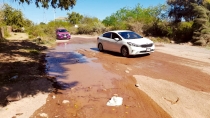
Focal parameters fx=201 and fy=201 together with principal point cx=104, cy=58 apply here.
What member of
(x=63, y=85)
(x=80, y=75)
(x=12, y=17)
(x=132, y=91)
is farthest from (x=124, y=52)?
(x=12, y=17)

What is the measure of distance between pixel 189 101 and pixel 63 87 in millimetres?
4214

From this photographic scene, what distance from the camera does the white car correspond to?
12336 mm

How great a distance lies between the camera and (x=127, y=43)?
12.6m

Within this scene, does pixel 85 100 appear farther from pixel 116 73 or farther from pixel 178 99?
pixel 116 73

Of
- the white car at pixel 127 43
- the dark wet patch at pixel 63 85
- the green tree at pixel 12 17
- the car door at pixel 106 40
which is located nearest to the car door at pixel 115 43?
the white car at pixel 127 43

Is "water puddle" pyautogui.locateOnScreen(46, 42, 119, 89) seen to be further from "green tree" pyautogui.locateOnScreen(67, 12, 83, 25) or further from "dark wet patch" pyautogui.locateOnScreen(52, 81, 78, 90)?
"green tree" pyautogui.locateOnScreen(67, 12, 83, 25)

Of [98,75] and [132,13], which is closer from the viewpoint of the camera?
[98,75]

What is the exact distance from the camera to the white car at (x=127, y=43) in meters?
12.3

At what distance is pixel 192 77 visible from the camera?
777cm

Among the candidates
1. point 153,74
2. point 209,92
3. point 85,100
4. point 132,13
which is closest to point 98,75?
point 153,74

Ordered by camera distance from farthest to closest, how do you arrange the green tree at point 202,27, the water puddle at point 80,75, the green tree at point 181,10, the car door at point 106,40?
the green tree at point 181,10
the green tree at point 202,27
the car door at point 106,40
the water puddle at point 80,75

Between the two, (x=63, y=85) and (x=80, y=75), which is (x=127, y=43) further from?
(x=63, y=85)

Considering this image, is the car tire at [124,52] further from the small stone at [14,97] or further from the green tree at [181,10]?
the green tree at [181,10]

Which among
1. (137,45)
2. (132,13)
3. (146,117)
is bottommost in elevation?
(146,117)
